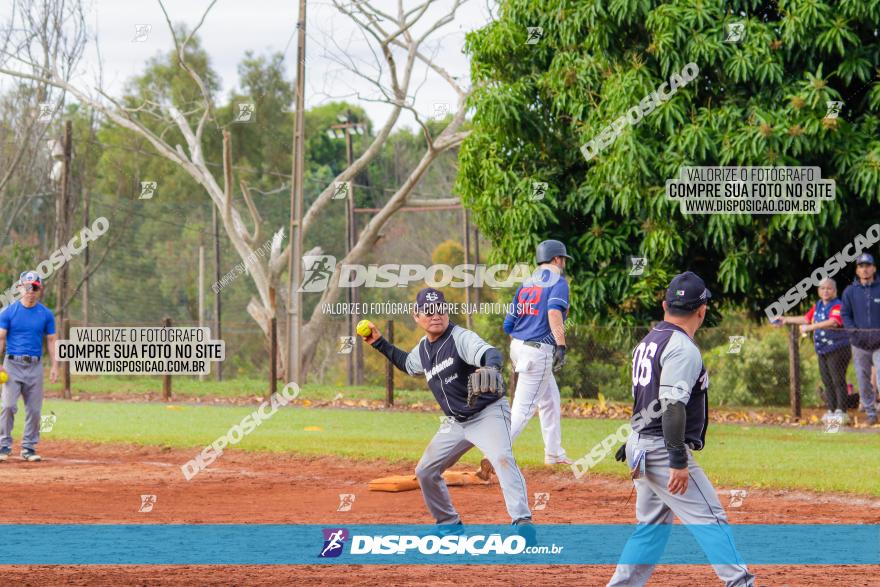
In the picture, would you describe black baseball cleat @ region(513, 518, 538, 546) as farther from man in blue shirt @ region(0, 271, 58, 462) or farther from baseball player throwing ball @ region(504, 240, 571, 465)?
man in blue shirt @ region(0, 271, 58, 462)

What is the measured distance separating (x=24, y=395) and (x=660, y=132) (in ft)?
33.1

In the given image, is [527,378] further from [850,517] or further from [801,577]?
[801,577]

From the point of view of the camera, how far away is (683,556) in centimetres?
819

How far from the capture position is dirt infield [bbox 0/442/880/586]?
729 cm

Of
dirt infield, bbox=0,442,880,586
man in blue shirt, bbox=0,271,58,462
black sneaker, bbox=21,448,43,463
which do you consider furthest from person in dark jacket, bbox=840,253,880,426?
black sneaker, bbox=21,448,43,463

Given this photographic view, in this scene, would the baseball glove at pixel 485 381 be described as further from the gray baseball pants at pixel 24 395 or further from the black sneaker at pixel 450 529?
the gray baseball pants at pixel 24 395

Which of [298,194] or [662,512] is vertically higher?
[298,194]

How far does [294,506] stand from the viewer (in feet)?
34.6

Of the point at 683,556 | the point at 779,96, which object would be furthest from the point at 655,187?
the point at 683,556

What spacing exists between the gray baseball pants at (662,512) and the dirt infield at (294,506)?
1.09 m

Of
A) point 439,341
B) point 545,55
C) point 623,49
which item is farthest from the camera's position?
point 545,55

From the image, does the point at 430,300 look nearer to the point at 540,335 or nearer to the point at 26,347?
the point at 540,335

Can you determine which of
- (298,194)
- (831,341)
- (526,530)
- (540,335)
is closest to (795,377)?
(831,341)

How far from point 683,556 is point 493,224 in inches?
450
